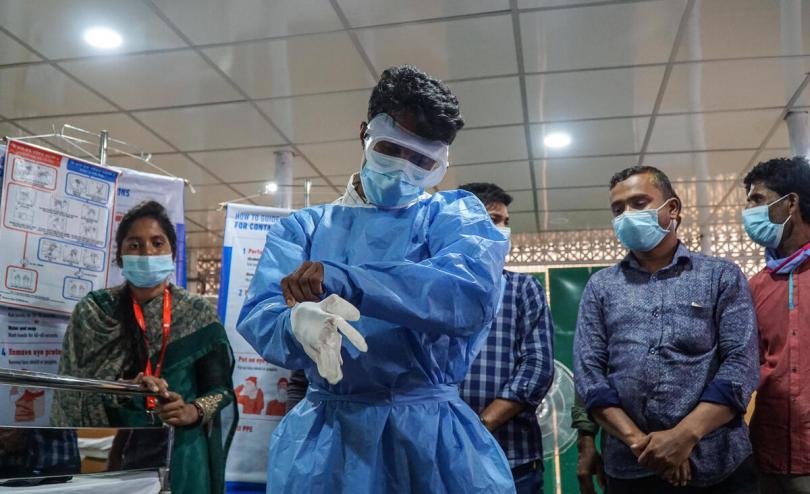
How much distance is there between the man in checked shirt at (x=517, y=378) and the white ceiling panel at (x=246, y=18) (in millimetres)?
2126

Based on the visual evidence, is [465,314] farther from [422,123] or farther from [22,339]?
[22,339]

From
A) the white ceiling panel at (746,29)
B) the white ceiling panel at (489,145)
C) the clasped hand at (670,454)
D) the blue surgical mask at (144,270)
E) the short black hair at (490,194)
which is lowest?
the clasped hand at (670,454)

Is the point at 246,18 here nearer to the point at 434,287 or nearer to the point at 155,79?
the point at 155,79

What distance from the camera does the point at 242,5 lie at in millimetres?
3697

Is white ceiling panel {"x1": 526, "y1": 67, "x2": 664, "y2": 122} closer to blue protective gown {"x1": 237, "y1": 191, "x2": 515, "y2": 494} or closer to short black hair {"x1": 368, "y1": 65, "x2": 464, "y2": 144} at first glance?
short black hair {"x1": 368, "y1": 65, "x2": 464, "y2": 144}

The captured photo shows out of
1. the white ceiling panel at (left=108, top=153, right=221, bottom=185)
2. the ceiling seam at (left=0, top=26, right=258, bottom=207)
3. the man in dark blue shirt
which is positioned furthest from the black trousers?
the white ceiling panel at (left=108, top=153, right=221, bottom=185)

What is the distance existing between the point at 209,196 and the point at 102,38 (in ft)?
10.6

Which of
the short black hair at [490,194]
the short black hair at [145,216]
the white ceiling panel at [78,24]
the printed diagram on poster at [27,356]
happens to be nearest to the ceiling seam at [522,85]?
the short black hair at [490,194]

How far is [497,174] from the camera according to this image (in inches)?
249

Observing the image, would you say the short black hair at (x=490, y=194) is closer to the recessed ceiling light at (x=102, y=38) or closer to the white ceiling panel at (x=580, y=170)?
the recessed ceiling light at (x=102, y=38)

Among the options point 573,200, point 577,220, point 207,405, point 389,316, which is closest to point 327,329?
point 389,316

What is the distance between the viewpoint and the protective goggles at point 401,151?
50.6 inches

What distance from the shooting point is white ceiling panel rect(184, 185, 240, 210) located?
6895 mm

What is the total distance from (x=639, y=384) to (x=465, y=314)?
3.56ft
